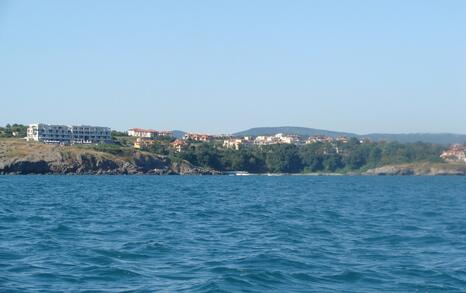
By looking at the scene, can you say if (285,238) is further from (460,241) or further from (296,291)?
(296,291)

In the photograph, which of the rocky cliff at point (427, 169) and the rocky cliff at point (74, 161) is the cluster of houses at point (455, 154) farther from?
the rocky cliff at point (74, 161)

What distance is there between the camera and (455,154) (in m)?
133

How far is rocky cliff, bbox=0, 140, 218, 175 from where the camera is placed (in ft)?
538

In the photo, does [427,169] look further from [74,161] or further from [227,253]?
[227,253]

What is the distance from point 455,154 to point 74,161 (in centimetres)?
8322

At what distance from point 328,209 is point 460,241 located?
18271mm

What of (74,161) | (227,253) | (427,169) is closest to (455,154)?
(427,169)

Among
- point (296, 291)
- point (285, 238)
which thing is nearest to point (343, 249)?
point (285, 238)

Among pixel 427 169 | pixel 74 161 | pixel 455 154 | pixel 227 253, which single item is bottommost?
pixel 227 253

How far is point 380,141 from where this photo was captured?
567ft

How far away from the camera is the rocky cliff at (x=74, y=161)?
6462 inches

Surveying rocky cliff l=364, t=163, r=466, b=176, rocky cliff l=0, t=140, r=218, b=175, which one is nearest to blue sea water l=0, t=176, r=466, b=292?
rocky cliff l=364, t=163, r=466, b=176

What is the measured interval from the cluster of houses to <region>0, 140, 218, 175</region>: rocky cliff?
72507 millimetres

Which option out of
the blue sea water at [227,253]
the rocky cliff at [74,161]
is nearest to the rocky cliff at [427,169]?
the rocky cliff at [74,161]
